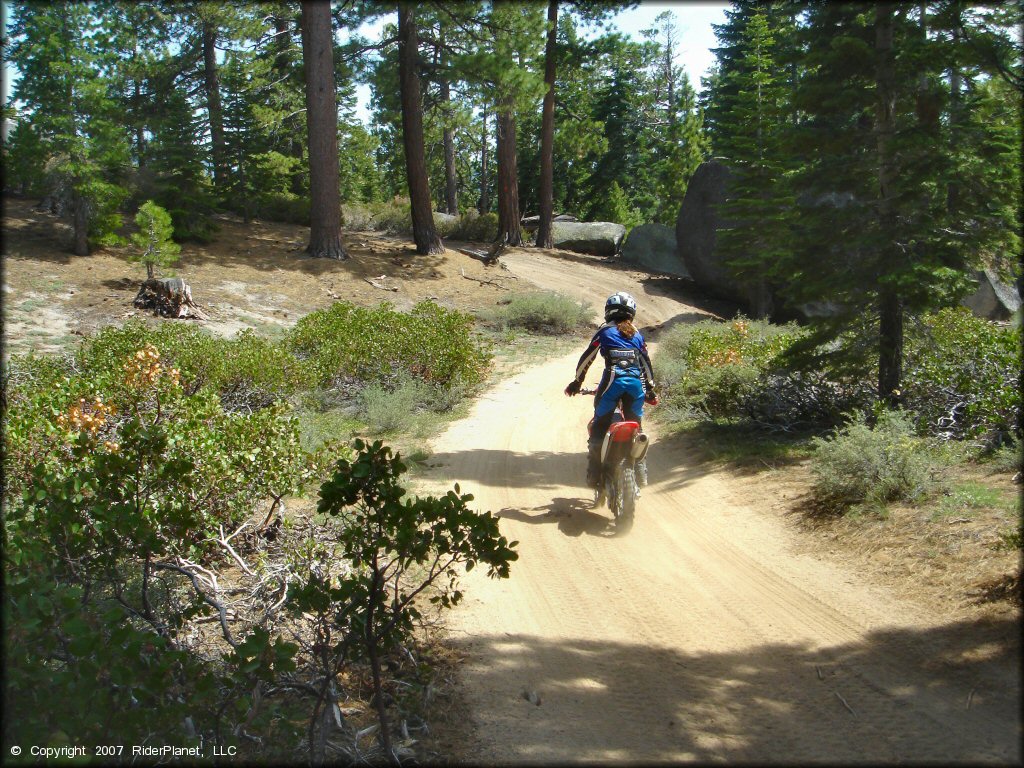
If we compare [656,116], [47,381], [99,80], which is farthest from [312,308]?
[656,116]

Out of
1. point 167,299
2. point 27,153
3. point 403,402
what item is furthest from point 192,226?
point 403,402

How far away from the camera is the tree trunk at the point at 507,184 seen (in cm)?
3034

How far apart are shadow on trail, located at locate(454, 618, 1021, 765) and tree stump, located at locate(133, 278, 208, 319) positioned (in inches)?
566

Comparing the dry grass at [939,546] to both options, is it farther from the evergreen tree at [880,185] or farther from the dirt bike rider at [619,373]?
the evergreen tree at [880,185]

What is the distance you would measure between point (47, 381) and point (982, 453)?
9998 mm

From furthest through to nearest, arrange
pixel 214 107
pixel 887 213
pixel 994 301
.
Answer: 1. pixel 214 107
2. pixel 994 301
3. pixel 887 213

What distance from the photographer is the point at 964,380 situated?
9336mm

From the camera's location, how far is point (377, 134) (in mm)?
45125

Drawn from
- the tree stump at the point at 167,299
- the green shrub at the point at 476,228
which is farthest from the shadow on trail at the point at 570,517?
the green shrub at the point at 476,228

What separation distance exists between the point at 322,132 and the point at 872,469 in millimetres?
19020

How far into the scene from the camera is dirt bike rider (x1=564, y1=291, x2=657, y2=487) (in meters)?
7.96

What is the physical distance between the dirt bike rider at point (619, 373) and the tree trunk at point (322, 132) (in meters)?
14.9

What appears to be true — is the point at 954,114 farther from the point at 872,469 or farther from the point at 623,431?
the point at 623,431

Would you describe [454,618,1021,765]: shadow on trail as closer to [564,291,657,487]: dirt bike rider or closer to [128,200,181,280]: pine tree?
[564,291,657,487]: dirt bike rider
